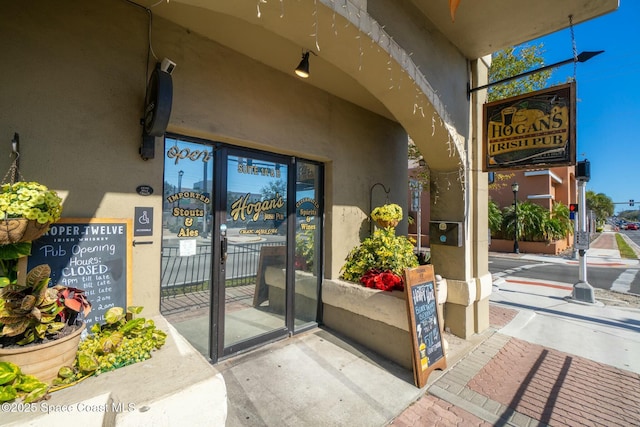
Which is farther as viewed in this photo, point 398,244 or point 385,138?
point 385,138

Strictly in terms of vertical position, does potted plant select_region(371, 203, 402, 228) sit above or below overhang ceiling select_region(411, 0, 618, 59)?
below

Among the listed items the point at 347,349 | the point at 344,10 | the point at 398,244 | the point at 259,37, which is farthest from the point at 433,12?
the point at 347,349

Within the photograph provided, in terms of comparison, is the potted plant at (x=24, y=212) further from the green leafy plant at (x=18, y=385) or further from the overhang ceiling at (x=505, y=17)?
the overhang ceiling at (x=505, y=17)

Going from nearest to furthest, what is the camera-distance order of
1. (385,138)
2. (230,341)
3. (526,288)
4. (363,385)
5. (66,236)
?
(66,236)
(363,385)
(230,341)
(385,138)
(526,288)

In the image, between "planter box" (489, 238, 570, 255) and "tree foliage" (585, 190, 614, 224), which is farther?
"tree foliage" (585, 190, 614, 224)

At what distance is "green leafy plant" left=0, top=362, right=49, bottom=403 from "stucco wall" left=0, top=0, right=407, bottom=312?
3.67 ft

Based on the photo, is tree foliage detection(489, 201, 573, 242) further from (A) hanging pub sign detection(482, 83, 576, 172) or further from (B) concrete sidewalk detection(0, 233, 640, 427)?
(A) hanging pub sign detection(482, 83, 576, 172)

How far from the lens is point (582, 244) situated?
21.0 ft

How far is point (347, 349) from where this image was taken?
369 centimetres

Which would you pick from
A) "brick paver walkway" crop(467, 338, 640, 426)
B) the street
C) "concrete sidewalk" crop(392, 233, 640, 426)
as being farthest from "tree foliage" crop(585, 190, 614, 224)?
"brick paver walkway" crop(467, 338, 640, 426)

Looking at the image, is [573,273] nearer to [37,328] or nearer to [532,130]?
[532,130]

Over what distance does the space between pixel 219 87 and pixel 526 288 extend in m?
8.44

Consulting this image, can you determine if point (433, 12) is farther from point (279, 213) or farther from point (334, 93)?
point (279, 213)

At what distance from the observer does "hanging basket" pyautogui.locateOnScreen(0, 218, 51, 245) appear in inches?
59.5
